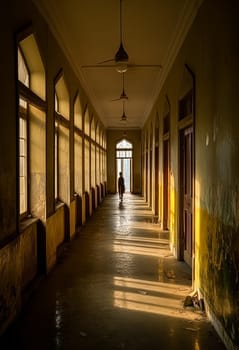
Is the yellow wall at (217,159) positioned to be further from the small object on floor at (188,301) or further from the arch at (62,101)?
the arch at (62,101)

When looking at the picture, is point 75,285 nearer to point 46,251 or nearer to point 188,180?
point 46,251

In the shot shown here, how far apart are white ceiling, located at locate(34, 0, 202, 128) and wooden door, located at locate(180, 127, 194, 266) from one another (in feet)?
6.00

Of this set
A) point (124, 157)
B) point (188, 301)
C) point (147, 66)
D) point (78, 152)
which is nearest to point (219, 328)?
point (188, 301)

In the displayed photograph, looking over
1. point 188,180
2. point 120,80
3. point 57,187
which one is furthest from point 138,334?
point 120,80

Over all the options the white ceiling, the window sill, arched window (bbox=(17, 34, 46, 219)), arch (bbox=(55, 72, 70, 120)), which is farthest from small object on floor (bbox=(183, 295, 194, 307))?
arch (bbox=(55, 72, 70, 120))

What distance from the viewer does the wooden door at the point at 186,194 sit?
5.92m

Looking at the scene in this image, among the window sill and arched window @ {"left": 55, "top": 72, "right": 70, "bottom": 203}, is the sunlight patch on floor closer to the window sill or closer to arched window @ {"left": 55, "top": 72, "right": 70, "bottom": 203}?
the window sill

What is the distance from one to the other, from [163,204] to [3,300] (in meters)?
6.51

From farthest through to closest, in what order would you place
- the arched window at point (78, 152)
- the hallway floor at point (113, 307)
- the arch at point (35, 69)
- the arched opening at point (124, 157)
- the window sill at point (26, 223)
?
the arched opening at point (124, 157) → the arched window at point (78, 152) → the arch at point (35, 69) → the window sill at point (26, 223) → the hallway floor at point (113, 307)

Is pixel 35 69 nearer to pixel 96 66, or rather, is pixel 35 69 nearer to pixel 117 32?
pixel 117 32

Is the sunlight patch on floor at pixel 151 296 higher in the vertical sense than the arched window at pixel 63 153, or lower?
lower

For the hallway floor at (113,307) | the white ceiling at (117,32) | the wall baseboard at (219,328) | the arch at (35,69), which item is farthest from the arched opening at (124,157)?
the wall baseboard at (219,328)

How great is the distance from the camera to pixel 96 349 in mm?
3260

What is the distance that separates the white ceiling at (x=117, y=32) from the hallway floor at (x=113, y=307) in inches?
158
